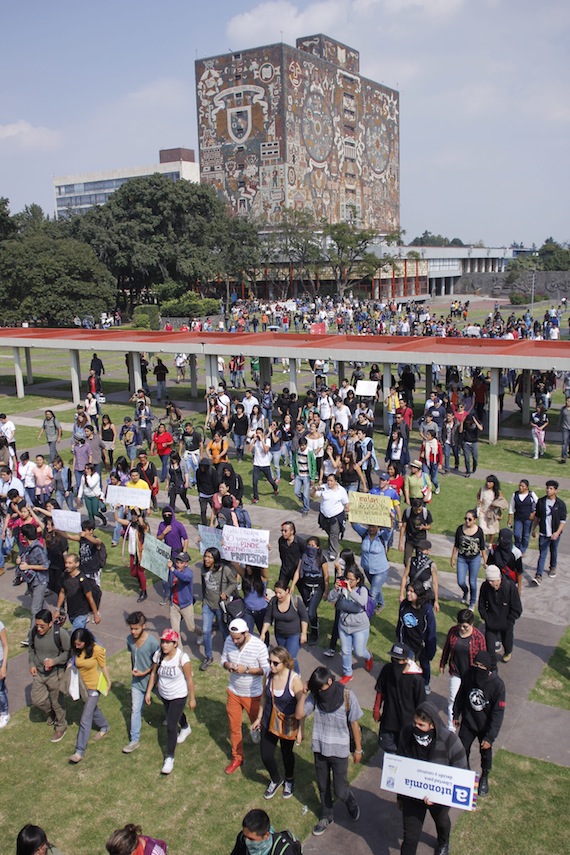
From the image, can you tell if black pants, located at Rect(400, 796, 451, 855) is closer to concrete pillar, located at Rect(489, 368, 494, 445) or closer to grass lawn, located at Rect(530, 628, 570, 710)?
grass lawn, located at Rect(530, 628, 570, 710)

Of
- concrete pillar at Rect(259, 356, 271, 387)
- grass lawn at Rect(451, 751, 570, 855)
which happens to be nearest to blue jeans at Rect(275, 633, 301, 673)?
grass lawn at Rect(451, 751, 570, 855)

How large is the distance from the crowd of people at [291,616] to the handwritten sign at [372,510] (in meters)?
0.10

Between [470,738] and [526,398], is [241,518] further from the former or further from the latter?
[526,398]

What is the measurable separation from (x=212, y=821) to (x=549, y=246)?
12624 centimetres

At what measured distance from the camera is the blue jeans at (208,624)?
856cm

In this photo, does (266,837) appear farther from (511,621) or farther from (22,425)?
(22,425)

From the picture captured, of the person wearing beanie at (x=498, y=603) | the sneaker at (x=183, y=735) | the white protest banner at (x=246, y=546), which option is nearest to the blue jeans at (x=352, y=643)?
the person wearing beanie at (x=498, y=603)

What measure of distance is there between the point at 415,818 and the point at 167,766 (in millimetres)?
2576

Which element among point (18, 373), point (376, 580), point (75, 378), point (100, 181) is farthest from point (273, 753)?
point (100, 181)

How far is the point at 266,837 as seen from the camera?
Answer: 14.7ft

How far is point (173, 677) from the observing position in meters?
6.72

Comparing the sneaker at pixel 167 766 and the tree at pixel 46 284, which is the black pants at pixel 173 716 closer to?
the sneaker at pixel 167 766

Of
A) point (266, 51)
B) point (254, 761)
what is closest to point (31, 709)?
point (254, 761)

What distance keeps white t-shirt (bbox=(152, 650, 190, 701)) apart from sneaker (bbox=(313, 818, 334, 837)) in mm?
1600
